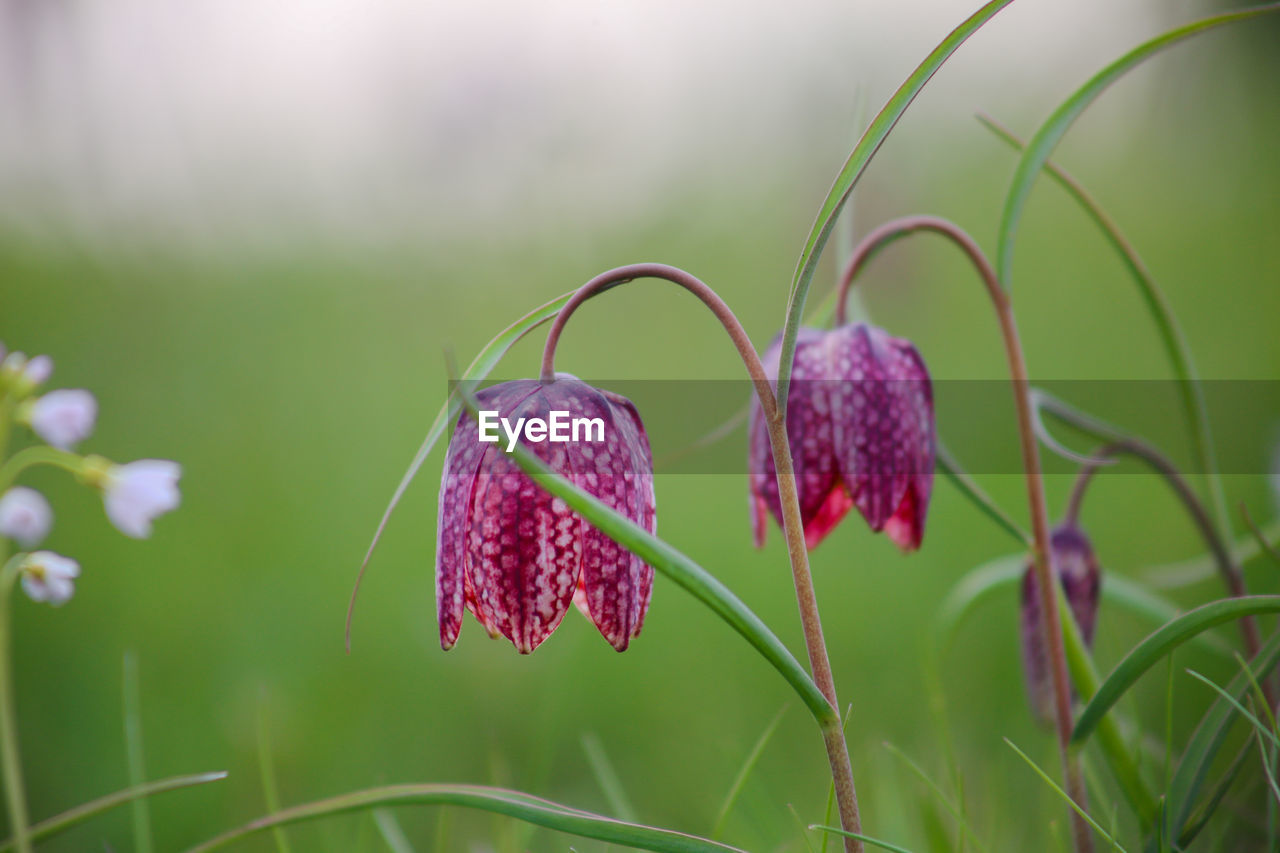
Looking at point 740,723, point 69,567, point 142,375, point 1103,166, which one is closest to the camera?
point 69,567

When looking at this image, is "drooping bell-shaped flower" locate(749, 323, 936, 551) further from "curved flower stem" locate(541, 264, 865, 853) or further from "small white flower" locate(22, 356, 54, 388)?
"small white flower" locate(22, 356, 54, 388)

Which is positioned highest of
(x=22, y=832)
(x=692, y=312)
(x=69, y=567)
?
(x=692, y=312)

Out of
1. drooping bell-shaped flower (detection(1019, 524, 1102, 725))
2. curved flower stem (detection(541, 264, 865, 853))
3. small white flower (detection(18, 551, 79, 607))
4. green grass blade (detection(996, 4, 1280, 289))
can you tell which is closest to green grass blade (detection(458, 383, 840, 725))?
curved flower stem (detection(541, 264, 865, 853))

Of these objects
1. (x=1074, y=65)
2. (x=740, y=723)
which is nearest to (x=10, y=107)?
(x=740, y=723)

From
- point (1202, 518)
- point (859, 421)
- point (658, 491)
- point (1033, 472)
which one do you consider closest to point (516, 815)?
point (859, 421)

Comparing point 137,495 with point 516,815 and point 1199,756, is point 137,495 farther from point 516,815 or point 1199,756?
point 1199,756

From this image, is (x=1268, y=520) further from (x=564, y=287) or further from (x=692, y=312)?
(x=564, y=287)
